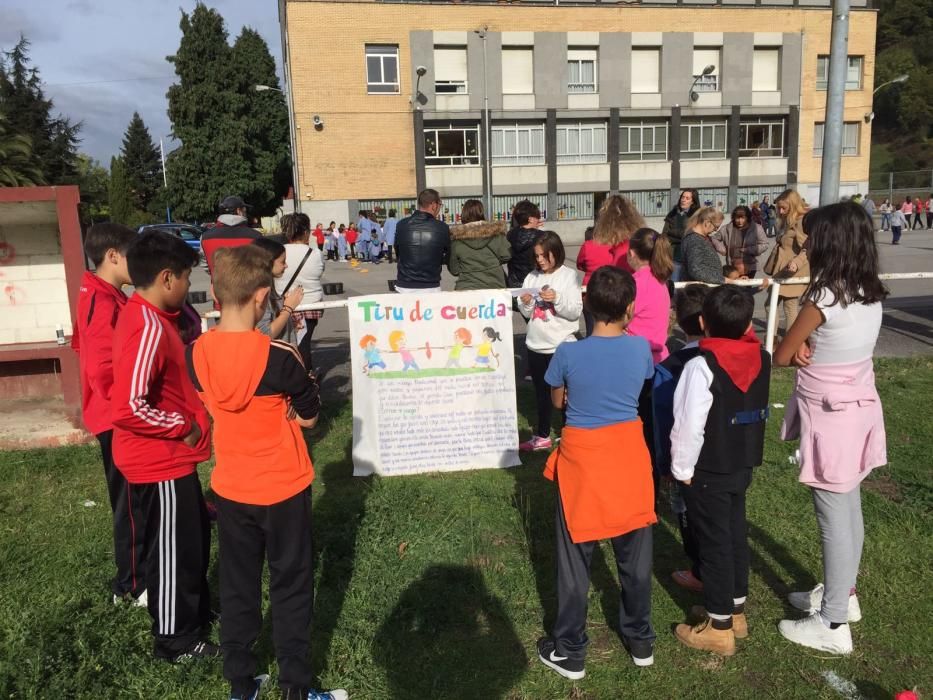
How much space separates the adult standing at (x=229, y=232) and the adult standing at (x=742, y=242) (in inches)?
231

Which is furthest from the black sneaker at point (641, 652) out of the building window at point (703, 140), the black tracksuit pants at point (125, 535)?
the building window at point (703, 140)

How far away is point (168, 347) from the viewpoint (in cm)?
307

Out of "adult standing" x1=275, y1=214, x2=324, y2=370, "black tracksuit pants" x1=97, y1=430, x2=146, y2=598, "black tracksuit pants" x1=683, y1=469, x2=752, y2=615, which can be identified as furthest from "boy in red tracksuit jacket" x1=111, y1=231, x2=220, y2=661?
"adult standing" x1=275, y1=214, x2=324, y2=370

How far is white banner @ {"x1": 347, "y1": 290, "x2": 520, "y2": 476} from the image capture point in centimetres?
533

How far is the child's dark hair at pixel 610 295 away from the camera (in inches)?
120

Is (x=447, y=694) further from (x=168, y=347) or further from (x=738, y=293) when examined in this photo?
(x=738, y=293)

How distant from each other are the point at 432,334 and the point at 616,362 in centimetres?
249

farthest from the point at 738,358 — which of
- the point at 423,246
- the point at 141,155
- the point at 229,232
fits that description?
the point at 141,155

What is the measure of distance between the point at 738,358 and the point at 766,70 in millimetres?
42273

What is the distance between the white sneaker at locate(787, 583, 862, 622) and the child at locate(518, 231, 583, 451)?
2.26 m

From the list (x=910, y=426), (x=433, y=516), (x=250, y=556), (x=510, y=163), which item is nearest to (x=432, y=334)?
(x=433, y=516)

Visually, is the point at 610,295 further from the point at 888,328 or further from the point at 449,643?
the point at 888,328

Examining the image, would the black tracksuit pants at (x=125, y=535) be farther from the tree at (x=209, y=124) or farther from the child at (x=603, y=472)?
the tree at (x=209, y=124)

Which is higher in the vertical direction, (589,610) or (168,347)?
(168,347)
